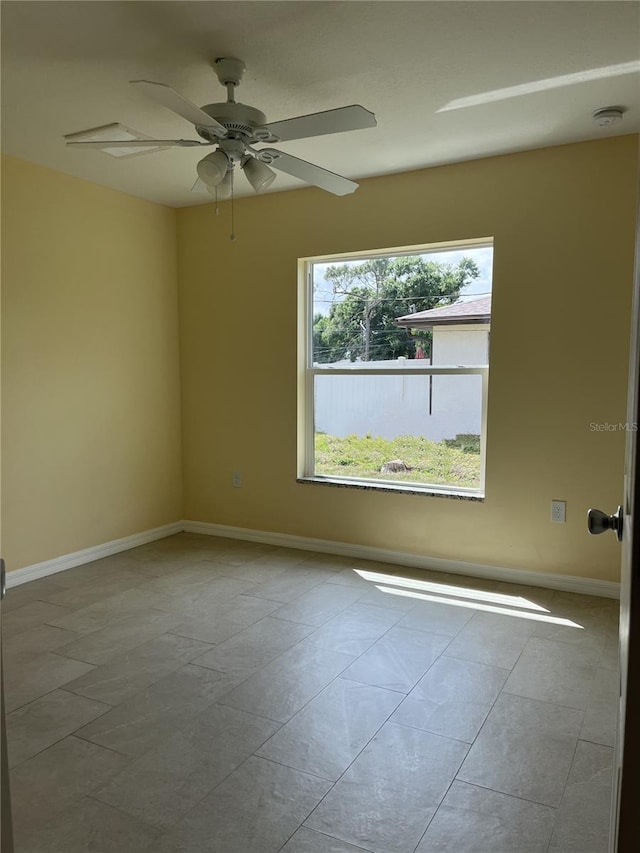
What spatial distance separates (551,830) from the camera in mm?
1760

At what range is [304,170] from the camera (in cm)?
267

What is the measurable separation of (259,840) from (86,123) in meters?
3.17

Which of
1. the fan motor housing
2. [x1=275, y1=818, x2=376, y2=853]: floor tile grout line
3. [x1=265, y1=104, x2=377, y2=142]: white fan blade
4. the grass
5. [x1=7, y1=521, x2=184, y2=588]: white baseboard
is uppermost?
the fan motor housing

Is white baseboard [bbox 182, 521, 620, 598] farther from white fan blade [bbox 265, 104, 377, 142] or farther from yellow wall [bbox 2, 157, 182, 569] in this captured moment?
white fan blade [bbox 265, 104, 377, 142]

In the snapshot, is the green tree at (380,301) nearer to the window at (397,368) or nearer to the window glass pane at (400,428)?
the window at (397,368)

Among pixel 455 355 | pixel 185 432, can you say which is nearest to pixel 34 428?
pixel 185 432

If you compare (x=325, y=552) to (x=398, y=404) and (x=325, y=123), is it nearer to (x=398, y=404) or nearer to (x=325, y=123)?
(x=398, y=404)

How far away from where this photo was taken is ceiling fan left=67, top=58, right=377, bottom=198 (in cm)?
217

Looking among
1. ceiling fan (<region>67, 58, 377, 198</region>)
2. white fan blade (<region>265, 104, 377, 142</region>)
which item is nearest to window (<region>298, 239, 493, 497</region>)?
ceiling fan (<region>67, 58, 377, 198</region>)

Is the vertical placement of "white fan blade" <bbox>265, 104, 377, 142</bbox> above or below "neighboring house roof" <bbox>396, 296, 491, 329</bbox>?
above

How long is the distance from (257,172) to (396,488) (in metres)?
2.28

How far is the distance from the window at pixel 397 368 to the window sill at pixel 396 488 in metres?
0.02

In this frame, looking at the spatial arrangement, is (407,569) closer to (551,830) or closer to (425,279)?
(425,279)

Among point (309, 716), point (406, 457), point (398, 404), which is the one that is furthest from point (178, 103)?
point (406, 457)
